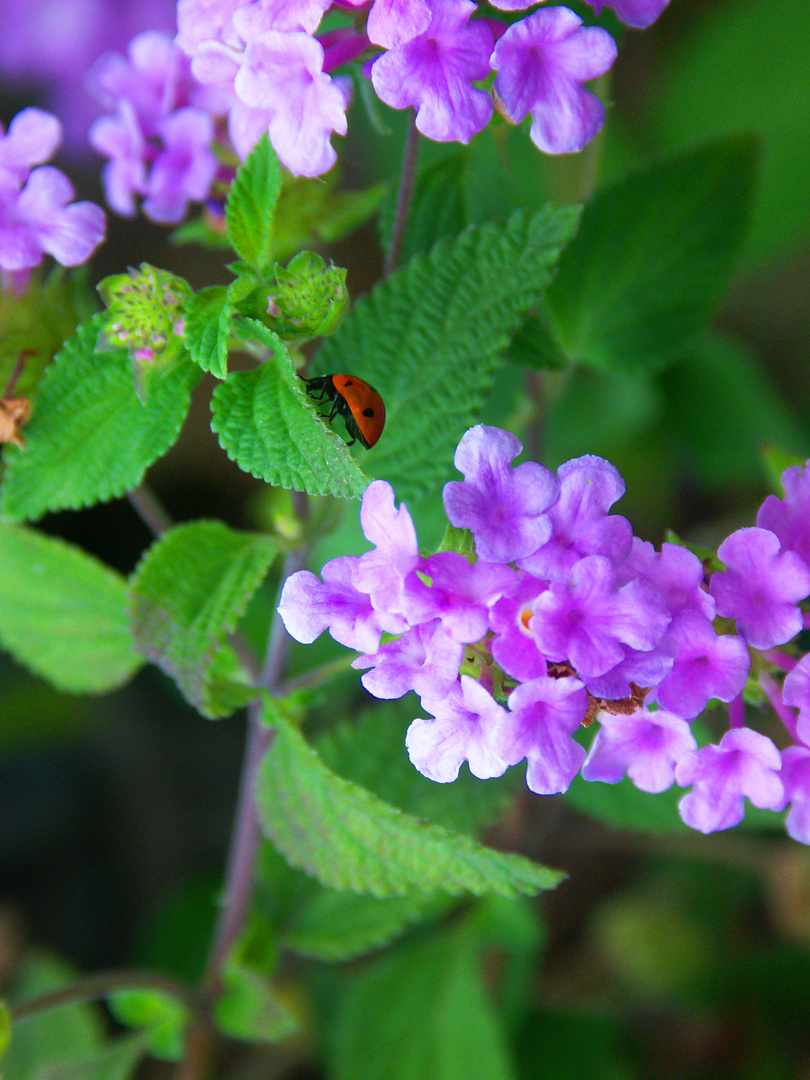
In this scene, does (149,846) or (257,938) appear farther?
(149,846)

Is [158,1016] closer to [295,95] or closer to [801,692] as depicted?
[801,692]

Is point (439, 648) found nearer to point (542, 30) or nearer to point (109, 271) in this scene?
point (542, 30)

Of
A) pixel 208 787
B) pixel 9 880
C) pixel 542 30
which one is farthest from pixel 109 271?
pixel 542 30

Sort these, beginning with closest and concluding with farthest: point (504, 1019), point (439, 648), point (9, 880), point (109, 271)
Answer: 1. point (439, 648)
2. point (504, 1019)
3. point (9, 880)
4. point (109, 271)

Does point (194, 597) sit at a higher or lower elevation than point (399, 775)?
higher

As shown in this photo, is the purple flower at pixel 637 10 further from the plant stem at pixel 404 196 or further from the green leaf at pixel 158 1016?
the green leaf at pixel 158 1016

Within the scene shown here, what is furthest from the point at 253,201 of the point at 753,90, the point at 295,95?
the point at 753,90

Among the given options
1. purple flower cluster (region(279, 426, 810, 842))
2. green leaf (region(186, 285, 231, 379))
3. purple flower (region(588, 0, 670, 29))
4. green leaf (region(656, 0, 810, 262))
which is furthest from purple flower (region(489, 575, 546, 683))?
green leaf (region(656, 0, 810, 262))
